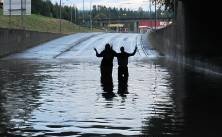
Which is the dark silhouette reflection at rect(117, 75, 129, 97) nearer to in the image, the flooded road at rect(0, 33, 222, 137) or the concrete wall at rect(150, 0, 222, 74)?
the flooded road at rect(0, 33, 222, 137)

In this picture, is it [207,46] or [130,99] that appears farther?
[207,46]

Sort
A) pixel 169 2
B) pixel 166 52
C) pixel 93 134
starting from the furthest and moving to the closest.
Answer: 1. pixel 169 2
2. pixel 166 52
3. pixel 93 134

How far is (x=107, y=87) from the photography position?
71.1ft

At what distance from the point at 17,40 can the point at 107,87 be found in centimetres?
3977

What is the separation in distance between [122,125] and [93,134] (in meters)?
1.29

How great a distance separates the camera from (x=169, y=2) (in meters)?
67.1

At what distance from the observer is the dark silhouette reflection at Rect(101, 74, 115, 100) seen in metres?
18.4

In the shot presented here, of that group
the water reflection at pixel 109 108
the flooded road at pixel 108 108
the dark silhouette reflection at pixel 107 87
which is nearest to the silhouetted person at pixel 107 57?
the dark silhouette reflection at pixel 107 87

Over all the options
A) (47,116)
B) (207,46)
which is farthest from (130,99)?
(207,46)

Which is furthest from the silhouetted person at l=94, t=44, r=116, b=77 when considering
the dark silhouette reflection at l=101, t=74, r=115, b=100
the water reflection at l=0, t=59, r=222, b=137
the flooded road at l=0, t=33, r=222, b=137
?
the flooded road at l=0, t=33, r=222, b=137

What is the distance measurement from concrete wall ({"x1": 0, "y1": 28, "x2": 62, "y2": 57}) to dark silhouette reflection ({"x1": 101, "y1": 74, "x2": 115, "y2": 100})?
2941cm

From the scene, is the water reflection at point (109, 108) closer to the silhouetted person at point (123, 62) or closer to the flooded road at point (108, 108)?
the flooded road at point (108, 108)

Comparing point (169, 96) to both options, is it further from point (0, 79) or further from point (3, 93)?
point (0, 79)

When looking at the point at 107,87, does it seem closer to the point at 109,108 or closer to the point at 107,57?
the point at 107,57
